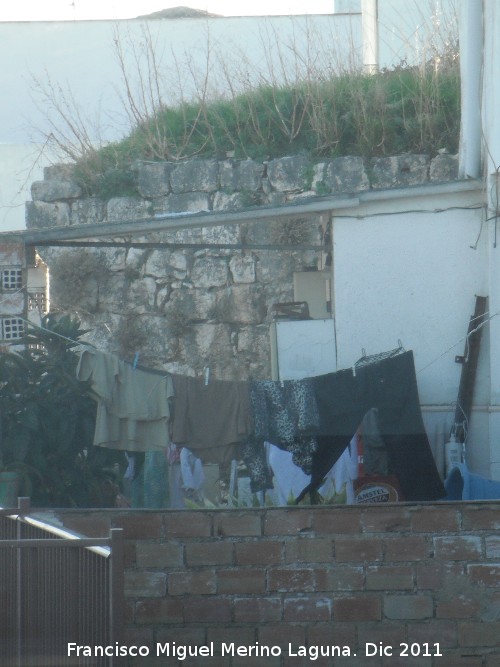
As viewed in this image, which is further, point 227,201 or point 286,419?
point 227,201

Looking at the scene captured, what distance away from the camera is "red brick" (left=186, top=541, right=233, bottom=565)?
4367mm

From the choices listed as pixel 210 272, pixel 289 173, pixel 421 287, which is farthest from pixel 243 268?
pixel 421 287

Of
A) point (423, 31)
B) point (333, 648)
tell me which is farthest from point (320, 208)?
point (423, 31)

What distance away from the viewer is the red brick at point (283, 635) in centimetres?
433

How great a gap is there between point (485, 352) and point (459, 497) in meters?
1.02

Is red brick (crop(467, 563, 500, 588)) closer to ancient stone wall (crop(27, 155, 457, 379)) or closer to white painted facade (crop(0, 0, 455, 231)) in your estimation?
ancient stone wall (crop(27, 155, 457, 379))

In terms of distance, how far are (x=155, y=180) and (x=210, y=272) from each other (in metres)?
1.18

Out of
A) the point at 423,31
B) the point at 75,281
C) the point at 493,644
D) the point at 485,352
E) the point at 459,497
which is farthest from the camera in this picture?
the point at 423,31

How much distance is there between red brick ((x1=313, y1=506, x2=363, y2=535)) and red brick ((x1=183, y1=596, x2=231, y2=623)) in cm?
55

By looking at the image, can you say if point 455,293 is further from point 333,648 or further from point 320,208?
point 333,648

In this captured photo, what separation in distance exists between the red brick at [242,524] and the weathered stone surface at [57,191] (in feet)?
23.0

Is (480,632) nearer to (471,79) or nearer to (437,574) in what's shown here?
(437,574)

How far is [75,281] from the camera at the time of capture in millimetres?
10539

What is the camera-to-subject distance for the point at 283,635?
4340mm
